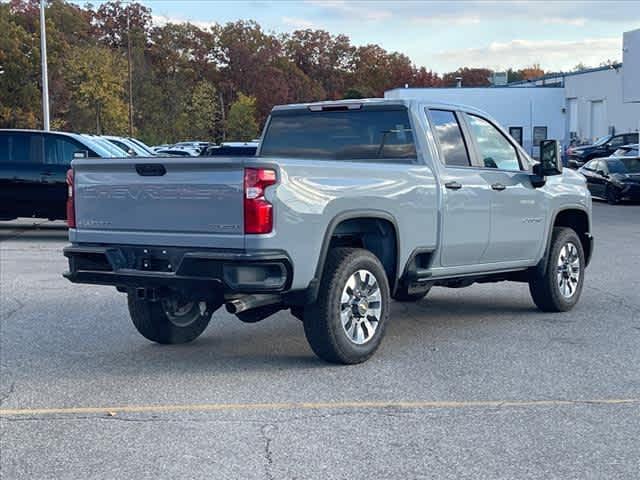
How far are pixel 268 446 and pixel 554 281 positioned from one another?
5.06 m

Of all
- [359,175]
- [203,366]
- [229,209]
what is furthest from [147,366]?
[359,175]

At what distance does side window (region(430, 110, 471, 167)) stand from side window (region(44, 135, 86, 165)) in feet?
33.2

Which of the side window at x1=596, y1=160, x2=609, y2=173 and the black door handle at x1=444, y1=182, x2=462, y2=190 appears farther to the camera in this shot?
the side window at x1=596, y1=160, x2=609, y2=173

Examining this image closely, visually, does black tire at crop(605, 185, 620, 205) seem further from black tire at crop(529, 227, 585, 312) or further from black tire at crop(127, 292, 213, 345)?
black tire at crop(127, 292, 213, 345)

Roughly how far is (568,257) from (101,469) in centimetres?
623

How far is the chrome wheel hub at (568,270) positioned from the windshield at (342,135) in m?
2.47

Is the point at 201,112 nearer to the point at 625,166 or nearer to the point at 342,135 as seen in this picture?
the point at 625,166

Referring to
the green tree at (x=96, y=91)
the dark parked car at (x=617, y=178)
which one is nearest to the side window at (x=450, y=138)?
the dark parked car at (x=617, y=178)

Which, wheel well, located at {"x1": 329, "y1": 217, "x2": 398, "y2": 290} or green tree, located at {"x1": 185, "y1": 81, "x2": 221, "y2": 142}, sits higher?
green tree, located at {"x1": 185, "y1": 81, "x2": 221, "y2": 142}

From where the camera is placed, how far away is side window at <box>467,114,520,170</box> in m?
9.21

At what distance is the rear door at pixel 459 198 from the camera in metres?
8.46

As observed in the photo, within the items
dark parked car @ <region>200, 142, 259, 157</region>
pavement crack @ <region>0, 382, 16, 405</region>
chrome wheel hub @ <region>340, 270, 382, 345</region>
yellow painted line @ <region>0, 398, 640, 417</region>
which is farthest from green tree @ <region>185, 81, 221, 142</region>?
yellow painted line @ <region>0, 398, 640, 417</region>

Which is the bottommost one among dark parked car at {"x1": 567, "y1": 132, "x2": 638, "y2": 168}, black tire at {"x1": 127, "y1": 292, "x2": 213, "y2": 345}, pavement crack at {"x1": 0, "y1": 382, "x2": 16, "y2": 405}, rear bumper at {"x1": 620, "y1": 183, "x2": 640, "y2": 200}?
pavement crack at {"x1": 0, "y1": 382, "x2": 16, "y2": 405}

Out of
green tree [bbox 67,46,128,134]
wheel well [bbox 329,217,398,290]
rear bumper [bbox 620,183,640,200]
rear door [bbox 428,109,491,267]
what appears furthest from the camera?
green tree [bbox 67,46,128,134]
